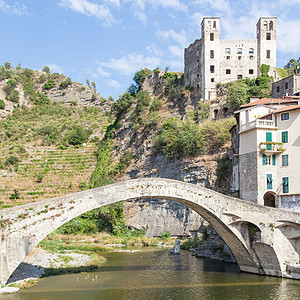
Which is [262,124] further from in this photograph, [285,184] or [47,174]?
[47,174]

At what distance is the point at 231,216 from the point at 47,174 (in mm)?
46257

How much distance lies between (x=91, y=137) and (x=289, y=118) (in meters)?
59.2

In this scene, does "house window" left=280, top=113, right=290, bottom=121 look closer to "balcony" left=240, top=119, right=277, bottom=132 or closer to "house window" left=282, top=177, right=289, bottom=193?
"balcony" left=240, top=119, right=277, bottom=132

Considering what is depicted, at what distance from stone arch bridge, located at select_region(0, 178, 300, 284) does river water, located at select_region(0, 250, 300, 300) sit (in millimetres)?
1259

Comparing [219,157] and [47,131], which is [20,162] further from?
[219,157]

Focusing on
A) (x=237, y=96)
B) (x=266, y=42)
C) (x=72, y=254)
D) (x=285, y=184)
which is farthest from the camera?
(x=266, y=42)

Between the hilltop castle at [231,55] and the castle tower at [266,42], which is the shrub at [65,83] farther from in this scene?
the castle tower at [266,42]

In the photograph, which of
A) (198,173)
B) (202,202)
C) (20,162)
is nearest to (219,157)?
(198,173)

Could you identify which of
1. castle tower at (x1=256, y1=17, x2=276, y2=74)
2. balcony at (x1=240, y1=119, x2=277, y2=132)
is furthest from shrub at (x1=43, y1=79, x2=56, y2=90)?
balcony at (x1=240, y1=119, x2=277, y2=132)

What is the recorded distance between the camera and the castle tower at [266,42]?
5647 centimetres

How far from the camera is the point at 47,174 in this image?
6500 centimetres

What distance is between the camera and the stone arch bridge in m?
21.9

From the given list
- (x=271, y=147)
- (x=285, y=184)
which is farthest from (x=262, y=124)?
(x=285, y=184)

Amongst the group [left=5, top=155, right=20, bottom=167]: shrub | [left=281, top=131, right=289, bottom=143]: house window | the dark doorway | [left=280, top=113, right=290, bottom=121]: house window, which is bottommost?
the dark doorway
